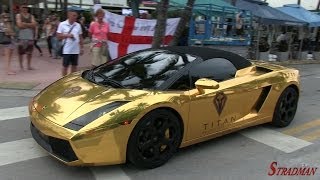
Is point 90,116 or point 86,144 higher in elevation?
point 90,116

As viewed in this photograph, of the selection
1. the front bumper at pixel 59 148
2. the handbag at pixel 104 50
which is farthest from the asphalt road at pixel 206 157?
the handbag at pixel 104 50

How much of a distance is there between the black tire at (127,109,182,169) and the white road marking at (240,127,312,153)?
1.52m

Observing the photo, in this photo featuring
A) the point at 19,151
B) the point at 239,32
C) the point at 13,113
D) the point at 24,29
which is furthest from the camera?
the point at 239,32

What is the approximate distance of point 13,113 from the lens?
6840 mm

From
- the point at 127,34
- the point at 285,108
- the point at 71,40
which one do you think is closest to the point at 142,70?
the point at 285,108

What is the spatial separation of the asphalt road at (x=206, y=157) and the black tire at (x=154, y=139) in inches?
4.9

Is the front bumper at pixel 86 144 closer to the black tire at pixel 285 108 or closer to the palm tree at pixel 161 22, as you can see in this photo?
the black tire at pixel 285 108

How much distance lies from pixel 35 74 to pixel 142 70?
19.5 feet

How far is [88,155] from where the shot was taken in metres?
4.19

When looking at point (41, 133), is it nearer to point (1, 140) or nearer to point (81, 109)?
point (81, 109)

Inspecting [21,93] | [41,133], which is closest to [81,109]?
[41,133]

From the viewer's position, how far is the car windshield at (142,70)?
5.07m

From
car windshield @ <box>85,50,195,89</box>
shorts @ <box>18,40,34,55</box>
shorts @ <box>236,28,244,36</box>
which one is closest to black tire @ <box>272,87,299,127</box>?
car windshield @ <box>85,50,195,89</box>

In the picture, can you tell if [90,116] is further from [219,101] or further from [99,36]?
[99,36]
